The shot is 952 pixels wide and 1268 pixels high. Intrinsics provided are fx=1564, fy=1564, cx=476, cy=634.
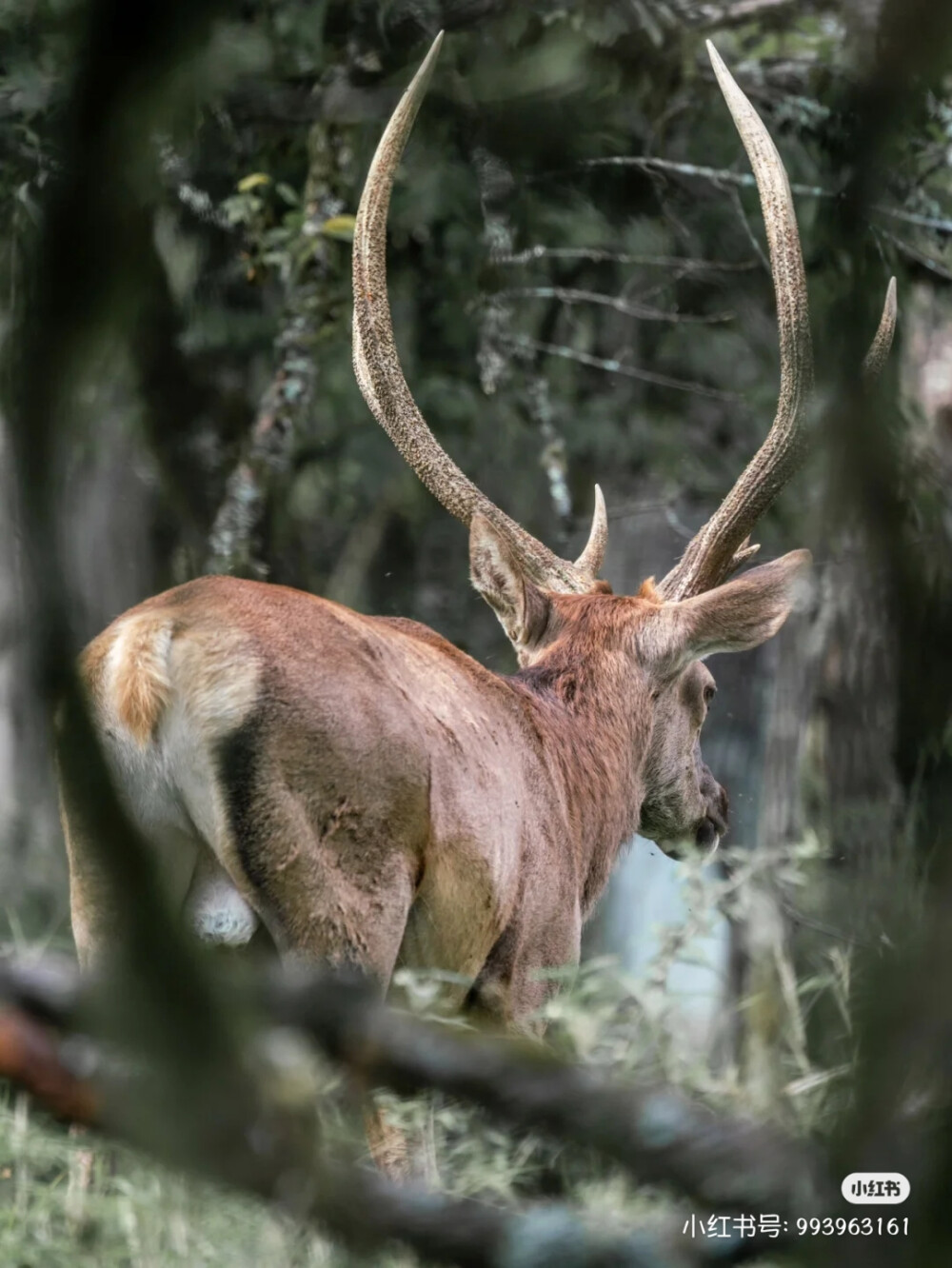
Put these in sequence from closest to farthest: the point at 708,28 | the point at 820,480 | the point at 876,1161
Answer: the point at 876,1161
the point at 820,480
the point at 708,28

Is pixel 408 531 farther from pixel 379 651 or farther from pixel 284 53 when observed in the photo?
pixel 379 651

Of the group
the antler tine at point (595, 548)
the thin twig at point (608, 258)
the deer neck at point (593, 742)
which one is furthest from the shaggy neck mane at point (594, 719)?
the thin twig at point (608, 258)

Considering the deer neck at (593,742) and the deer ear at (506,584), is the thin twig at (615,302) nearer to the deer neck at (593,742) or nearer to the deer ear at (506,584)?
the deer ear at (506,584)

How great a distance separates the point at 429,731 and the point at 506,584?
131 cm

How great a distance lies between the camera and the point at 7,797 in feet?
22.0

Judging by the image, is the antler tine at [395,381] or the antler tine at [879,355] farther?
the antler tine at [395,381]

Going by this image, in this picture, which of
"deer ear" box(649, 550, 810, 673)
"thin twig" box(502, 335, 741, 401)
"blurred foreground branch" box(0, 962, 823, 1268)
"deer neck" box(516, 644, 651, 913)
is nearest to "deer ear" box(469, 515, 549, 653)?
"deer neck" box(516, 644, 651, 913)

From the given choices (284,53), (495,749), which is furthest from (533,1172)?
(284,53)

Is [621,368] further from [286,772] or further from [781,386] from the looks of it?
[286,772]

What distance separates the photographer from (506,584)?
457cm

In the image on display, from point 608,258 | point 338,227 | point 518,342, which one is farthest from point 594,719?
point 608,258

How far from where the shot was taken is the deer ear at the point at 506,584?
4.44 meters

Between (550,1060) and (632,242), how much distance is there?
7851 millimetres

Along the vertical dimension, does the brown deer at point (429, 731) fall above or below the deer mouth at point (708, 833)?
above
